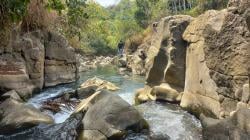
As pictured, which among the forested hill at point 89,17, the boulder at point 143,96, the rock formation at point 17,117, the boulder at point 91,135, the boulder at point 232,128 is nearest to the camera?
the forested hill at point 89,17

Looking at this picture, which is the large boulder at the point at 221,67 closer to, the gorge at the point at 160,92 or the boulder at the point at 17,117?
the gorge at the point at 160,92

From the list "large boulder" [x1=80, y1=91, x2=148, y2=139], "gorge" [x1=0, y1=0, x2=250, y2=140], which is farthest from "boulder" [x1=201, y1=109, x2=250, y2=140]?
"large boulder" [x1=80, y1=91, x2=148, y2=139]

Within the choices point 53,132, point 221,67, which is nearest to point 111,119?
point 53,132

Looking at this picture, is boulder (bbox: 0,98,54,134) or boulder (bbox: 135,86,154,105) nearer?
boulder (bbox: 0,98,54,134)

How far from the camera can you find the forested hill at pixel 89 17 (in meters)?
5.67

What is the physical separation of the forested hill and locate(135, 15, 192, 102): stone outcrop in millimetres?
2386

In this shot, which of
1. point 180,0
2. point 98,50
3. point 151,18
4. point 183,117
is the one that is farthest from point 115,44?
point 183,117

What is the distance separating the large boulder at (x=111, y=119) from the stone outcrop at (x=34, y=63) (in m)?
4.78

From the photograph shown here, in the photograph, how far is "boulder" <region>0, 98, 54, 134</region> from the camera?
8.99 metres

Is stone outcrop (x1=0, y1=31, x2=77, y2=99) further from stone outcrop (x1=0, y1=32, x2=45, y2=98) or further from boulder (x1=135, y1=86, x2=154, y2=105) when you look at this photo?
boulder (x1=135, y1=86, x2=154, y2=105)

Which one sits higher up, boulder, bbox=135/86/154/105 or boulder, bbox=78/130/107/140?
boulder, bbox=78/130/107/140

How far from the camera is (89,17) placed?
717 cm

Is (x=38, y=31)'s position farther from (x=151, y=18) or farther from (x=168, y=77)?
(x=151, y=18)

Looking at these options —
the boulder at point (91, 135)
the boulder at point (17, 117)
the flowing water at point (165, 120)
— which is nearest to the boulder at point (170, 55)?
the flowing water at point (165, 120)
